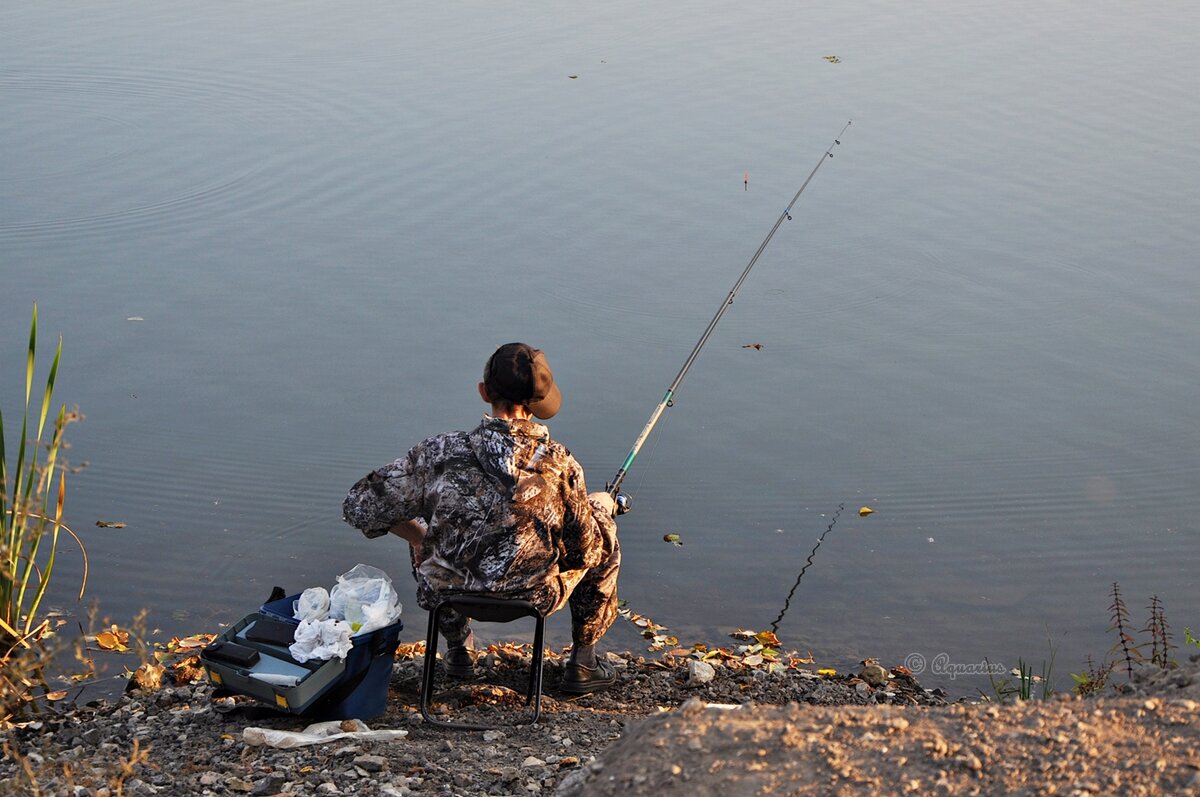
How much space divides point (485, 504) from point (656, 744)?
1.25 metres

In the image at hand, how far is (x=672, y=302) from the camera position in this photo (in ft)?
25.8

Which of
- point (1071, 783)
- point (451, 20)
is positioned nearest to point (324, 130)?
point (451, 20)

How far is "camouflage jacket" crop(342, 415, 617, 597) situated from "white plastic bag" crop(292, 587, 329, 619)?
0.84ft

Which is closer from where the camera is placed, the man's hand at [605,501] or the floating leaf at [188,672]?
the man's hand at [605,501]

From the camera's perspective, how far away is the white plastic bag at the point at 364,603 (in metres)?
4.01

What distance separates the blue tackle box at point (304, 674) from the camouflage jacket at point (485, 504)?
0.98ft

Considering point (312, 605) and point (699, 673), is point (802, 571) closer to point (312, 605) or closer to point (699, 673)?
point (699, 673)

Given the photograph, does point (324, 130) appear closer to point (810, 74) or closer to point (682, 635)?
point (810, 74)

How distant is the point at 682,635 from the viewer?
520 cm

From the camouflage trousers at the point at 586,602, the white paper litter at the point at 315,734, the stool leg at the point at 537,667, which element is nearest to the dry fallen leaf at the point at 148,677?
the white paper litter at the point at 315,734

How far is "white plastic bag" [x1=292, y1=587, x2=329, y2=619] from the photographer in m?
4.04

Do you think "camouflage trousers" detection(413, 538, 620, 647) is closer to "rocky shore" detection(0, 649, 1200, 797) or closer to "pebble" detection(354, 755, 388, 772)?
"rocky shore" detection(0, 649, 1200, 797)

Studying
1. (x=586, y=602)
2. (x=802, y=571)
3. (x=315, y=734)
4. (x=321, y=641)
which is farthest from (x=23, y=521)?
(x=802, y=571)

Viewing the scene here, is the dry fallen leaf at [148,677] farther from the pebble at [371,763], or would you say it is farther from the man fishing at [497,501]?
the pebble at [371,763]
